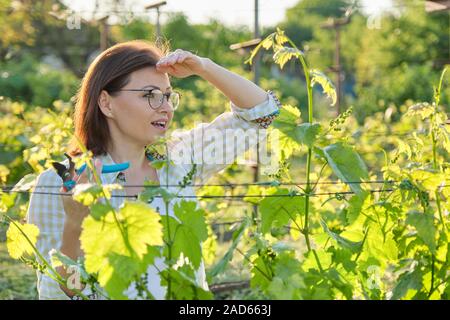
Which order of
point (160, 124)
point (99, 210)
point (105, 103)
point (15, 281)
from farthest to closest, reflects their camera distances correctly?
point (15, 281), point (105, 103), point (160, 124), point (99, 210)

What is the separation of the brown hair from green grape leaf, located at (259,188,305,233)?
516 millimetres

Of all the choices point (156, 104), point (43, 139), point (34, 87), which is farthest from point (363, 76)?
point (156, 104)

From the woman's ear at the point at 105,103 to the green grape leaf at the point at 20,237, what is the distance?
537 mm

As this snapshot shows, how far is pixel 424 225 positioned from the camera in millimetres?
1432

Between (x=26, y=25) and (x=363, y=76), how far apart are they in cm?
1011

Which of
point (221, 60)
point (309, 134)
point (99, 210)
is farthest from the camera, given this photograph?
point (221, 60)

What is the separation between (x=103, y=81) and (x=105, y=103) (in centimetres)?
5

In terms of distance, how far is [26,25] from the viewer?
60.6 ft

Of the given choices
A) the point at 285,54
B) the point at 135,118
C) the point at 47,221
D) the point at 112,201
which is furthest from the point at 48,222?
the point at 285,54

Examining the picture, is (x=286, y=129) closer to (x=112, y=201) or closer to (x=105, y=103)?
(x=112, y=201)

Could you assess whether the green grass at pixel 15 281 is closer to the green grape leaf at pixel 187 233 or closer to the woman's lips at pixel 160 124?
the woman's lips at pixel 160 124
